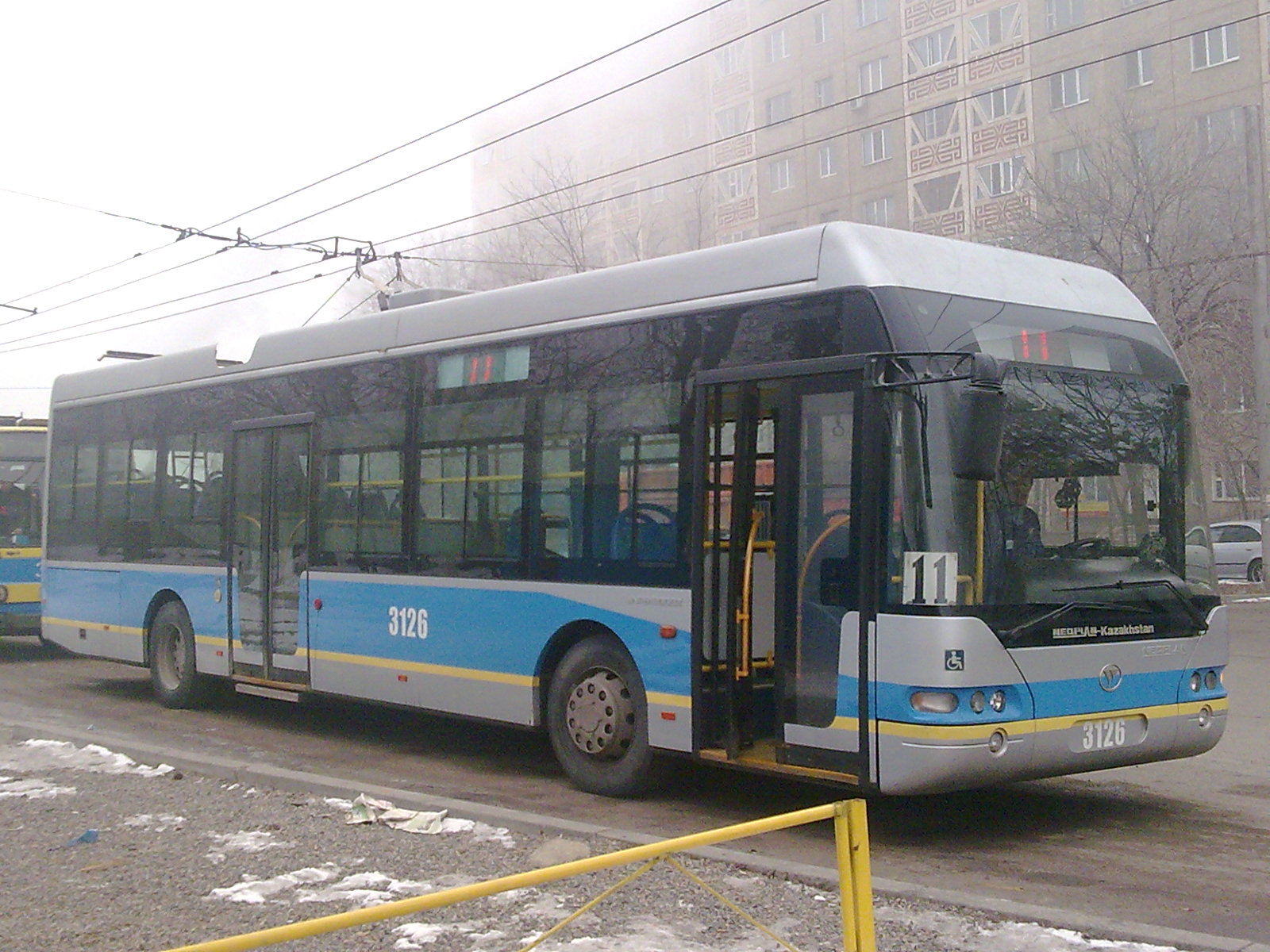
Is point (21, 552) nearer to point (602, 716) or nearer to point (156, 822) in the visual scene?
point (156, 822)

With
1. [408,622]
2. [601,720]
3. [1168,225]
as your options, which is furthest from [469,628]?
[1168,225]

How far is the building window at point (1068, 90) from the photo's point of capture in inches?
1811

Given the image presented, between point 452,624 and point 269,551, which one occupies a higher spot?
point 269,551

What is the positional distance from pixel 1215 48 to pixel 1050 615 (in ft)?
129

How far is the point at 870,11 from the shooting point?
178 feet

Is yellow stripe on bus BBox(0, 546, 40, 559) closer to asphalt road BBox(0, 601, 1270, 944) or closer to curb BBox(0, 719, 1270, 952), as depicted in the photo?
asphalt road BBox(0, 601, 1270, 944)

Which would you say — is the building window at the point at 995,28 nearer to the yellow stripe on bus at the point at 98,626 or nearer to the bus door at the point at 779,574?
the yellow stripe on bus at the point at 98,626

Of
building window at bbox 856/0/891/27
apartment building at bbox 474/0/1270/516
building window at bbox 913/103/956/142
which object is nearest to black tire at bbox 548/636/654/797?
apartment building at bbox 474/0/1270/516

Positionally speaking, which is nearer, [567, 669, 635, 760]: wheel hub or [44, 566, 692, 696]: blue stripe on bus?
[44, 566, 692, 696]: blue stripe on bus

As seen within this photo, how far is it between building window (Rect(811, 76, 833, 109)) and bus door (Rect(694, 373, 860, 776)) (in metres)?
49.8

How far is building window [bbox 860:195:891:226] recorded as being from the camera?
5400 cm

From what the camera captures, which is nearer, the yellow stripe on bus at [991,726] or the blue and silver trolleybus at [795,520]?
the yellow stripe on bus at [991,726]

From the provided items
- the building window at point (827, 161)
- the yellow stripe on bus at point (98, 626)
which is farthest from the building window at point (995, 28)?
the yellow stripe on bus at point (98, 626)

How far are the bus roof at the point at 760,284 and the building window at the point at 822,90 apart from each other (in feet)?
155
